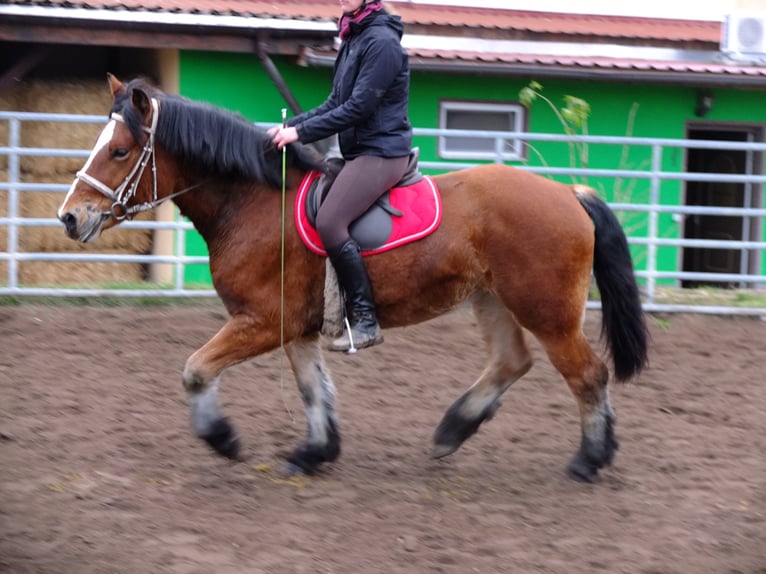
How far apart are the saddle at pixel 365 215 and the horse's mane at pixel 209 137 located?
214mm

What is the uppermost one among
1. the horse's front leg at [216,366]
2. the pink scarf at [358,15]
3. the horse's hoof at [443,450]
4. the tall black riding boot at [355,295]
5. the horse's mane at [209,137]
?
the pink scarf at [358,15]

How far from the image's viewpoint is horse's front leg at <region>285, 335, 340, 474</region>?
19.3ft

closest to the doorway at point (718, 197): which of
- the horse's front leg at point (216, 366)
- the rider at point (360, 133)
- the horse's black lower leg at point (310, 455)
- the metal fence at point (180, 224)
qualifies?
the metal fence at point (180, 224)

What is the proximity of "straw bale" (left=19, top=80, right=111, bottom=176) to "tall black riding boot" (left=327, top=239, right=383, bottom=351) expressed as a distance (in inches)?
248

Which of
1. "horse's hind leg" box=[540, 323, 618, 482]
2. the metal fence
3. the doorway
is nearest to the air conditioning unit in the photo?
the doorway

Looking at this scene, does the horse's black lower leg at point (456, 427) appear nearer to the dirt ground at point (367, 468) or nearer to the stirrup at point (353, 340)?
the dirt ground at point (367, 468)

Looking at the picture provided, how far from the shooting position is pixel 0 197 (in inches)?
433

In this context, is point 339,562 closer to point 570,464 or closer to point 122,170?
point 570,464

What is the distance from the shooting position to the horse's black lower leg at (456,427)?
20.2 feet

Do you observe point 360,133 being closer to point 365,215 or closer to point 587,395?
point 365,215

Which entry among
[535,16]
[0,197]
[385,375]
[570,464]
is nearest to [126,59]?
[0,197]

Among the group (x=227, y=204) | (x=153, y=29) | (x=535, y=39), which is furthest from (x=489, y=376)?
(x=535, y=39)

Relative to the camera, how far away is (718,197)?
48.4 feet

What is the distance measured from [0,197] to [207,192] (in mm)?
5954
